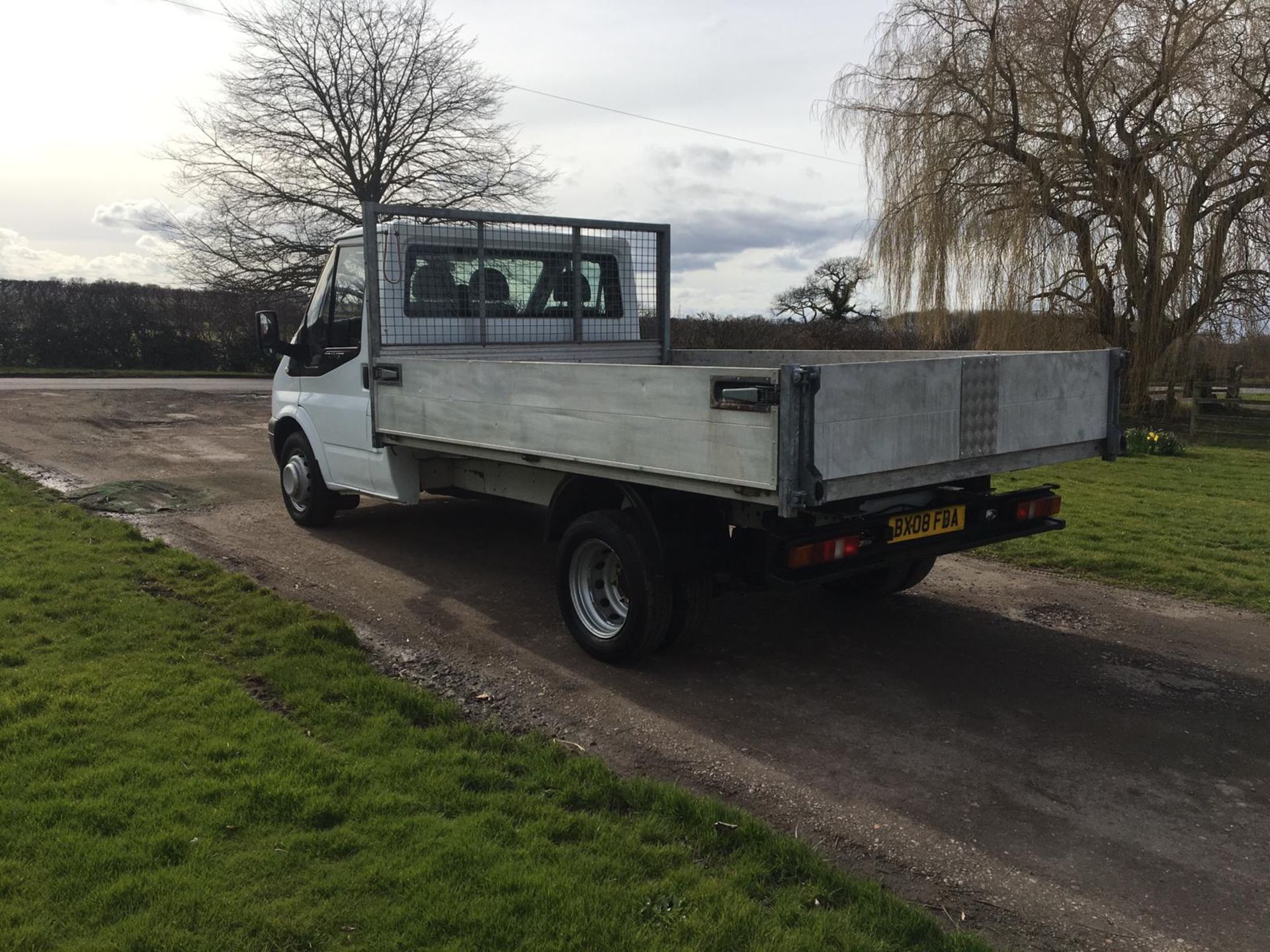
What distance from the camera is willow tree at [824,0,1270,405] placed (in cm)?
1454

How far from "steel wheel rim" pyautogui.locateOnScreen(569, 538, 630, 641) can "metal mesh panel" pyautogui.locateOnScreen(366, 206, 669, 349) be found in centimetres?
247

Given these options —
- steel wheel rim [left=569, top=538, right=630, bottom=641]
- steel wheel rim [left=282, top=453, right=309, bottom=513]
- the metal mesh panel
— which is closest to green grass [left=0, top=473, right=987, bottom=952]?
steel wheel rim [left=569, top=538, right=630, bottom=641]

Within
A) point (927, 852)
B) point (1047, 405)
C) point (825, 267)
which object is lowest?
point (927, 852)

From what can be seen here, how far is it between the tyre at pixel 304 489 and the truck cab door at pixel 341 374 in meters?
0.28

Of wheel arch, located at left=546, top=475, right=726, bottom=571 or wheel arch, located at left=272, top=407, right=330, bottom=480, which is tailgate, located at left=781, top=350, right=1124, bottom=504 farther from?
wheel arch, located at left=272, top=407, right=330, bottom=480

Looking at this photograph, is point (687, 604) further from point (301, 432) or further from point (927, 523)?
point (301, 432)

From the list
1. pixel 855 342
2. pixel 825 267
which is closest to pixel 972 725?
pixel 855 342

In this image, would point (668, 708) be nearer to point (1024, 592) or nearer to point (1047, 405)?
point (1047, 405)

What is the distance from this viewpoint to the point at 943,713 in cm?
460

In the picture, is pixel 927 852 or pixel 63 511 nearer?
pixel 927 852

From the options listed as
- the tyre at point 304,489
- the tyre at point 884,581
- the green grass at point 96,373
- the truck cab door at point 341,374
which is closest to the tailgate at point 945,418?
the tyre at point 884,581

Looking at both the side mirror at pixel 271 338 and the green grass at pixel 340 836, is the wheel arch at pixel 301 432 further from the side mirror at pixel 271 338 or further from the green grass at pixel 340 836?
→ the green grass at pixel 340 836

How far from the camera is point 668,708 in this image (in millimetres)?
4668

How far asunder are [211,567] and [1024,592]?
539 centimetres
